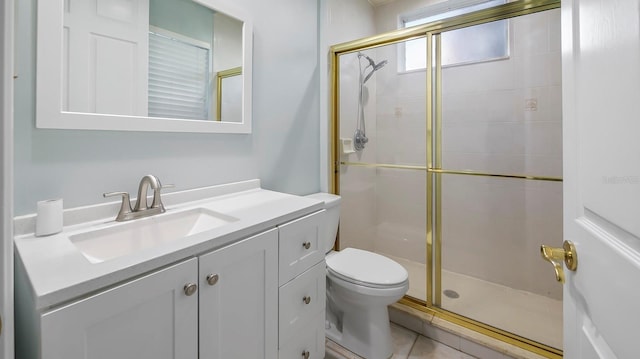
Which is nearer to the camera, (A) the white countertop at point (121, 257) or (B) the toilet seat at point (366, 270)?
(A) the white countertop at point (121, 257)

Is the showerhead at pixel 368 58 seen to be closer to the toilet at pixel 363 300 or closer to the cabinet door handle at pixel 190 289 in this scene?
the toilet at pixel 363 300

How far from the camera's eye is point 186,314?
0.79m

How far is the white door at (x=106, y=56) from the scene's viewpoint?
0.98 m

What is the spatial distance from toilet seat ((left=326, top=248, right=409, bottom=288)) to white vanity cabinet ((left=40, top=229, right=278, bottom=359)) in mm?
571

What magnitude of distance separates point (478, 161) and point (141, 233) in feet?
7.26

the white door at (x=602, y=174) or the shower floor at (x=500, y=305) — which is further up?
the white door at (x=602, y=174)

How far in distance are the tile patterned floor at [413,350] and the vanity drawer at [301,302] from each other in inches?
16.0

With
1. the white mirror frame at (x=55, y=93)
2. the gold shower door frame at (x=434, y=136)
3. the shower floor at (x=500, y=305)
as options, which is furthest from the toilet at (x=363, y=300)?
the white mirror frame at (x=55, y=93)

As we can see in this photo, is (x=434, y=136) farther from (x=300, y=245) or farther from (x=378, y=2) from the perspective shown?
(x=378, y=2)

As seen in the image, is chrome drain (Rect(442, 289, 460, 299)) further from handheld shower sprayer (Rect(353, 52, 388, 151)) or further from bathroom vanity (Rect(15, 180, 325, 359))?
handheld shower sprayer (Rect(353, 52, 388, 151))

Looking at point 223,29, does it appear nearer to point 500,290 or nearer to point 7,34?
point 7,34

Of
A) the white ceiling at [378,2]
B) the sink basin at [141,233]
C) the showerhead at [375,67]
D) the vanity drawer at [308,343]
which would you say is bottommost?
the vanity drawer at [308,343]

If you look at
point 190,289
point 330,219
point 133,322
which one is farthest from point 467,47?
point 133,322

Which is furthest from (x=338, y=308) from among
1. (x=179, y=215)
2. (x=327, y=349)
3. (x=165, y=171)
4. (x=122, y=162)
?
(x=122, y=162)
